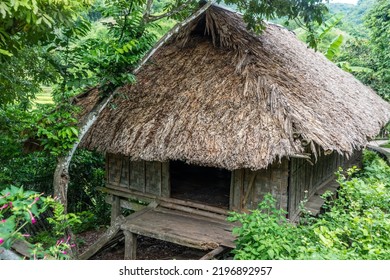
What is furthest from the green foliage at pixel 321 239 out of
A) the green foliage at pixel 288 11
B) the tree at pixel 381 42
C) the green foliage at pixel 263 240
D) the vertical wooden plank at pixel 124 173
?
the tree at pixel 381 42

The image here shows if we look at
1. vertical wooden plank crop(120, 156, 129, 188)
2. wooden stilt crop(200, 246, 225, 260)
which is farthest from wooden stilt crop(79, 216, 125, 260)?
wooden stilt crop(200, 246, 225, 260)

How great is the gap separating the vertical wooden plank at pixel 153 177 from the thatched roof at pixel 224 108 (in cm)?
72

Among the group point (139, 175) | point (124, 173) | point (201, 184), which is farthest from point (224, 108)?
point (201, 184)

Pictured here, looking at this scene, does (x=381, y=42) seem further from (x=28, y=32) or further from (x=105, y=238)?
(x=28, y=32)

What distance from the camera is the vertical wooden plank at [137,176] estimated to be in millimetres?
5969

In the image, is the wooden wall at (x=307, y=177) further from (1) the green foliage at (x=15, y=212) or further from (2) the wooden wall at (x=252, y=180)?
(1) the green foliage at (x=15, y=212)

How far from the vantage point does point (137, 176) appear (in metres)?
6.06

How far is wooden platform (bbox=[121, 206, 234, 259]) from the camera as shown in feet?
15.3

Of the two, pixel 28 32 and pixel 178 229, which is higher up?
pixel 28 32

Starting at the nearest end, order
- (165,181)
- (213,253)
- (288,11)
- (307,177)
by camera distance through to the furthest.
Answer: (213,253) < (288,11) < (165,181) < (307,177)

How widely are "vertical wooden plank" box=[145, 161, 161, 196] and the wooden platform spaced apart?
32 centimetres

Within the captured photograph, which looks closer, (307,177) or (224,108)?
(224,108)

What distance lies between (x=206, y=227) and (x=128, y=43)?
2775mm

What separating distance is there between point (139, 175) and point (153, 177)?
0.30 metres
